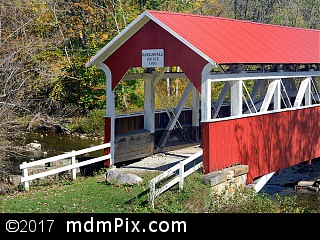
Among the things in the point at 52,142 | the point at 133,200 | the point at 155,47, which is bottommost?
the point at 52,142

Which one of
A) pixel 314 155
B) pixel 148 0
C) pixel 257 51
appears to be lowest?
pixel 314 155

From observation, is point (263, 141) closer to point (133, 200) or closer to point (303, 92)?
point (303, 92)

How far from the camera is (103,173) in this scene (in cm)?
1568

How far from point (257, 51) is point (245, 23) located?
2.49 m

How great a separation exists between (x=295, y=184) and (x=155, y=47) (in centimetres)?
749

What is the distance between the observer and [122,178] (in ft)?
45.1

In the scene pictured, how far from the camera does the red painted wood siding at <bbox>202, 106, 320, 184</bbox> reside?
46.8 feet

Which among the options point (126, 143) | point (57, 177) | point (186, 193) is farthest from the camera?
point (126, 143)

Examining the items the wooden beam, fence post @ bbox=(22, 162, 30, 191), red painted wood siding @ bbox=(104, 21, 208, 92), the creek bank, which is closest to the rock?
fence post @ bbox=(22, 162, 30, 191)

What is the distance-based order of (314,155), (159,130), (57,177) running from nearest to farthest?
(57,177)
(159,130)
(314,155)

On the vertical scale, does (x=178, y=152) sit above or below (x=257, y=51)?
below

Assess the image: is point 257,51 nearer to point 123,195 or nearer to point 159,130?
point 159,130

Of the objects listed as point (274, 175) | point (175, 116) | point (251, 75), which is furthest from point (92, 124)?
point (251, 75)
